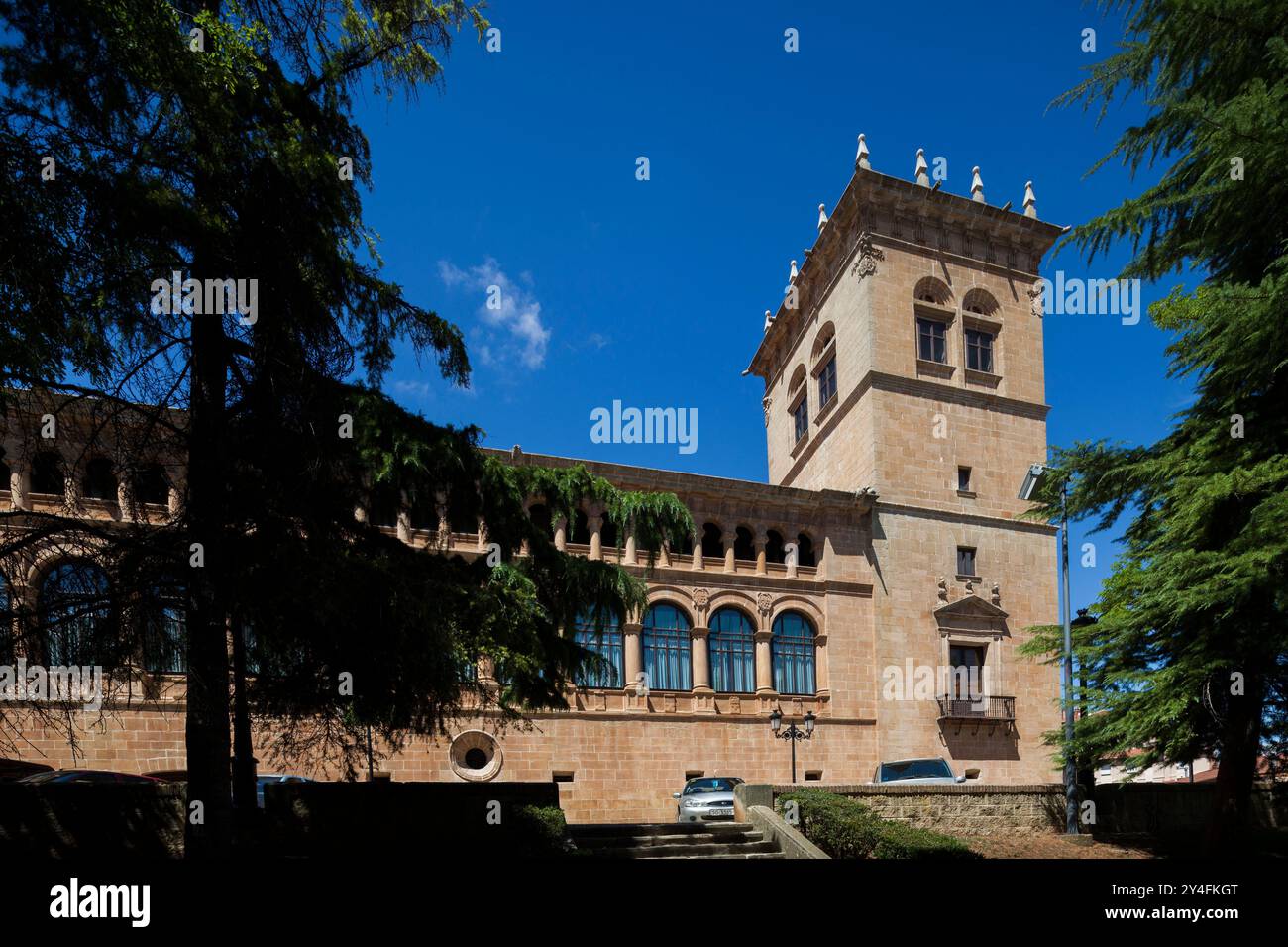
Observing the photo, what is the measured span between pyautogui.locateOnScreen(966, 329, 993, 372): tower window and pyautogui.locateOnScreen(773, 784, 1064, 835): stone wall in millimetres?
19783

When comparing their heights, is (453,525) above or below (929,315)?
below

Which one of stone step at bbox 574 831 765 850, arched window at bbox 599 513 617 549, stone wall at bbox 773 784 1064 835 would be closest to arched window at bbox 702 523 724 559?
arched window at bbox 599 513 617 549

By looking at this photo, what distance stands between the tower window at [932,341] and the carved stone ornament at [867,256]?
2.80 meters

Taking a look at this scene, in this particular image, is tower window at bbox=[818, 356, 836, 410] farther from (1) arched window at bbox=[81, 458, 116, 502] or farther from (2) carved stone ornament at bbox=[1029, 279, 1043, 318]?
(1) arched window at bbox=[81, 458, 116, 502]

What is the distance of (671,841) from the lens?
15219 millimetres

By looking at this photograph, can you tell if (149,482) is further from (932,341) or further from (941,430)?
(932,341)

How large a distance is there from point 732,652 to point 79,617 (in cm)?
2314

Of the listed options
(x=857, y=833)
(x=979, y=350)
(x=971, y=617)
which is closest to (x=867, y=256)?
(x=979, y=350)

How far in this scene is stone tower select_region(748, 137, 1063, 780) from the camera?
32.0m

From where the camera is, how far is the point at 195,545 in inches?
368

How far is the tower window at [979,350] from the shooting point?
117ft

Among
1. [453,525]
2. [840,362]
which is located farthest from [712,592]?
[453,525]
